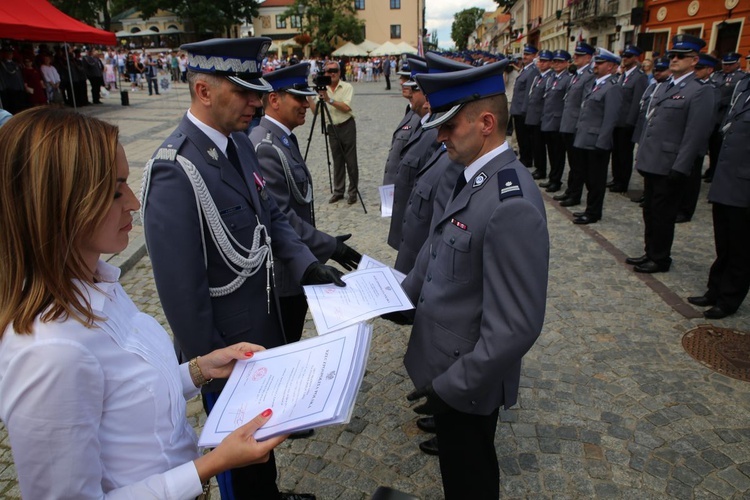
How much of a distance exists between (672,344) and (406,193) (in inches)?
101

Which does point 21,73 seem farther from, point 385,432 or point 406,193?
point 385,432

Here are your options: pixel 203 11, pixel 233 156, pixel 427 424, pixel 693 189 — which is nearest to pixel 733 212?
pixel 693 189

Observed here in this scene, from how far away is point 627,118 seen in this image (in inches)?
346

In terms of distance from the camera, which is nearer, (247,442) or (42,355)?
(42,355)

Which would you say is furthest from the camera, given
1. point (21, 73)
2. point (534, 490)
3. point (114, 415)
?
point (21, 73)

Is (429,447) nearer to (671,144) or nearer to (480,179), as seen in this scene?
(480,179)

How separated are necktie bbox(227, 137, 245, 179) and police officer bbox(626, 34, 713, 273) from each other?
482 cm

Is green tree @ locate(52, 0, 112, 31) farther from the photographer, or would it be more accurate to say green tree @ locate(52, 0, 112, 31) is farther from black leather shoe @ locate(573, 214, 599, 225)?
black leather shoe @ locate(573, 214, 599, 225)

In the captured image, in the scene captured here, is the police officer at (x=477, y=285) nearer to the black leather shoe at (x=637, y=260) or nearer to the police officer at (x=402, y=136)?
the police officer at (x=402, y=136)

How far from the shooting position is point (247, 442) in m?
1.25

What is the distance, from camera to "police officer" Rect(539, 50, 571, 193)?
9055mm

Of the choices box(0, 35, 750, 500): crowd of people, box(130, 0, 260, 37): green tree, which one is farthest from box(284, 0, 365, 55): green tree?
box(0, 35, 750, 500): crowd of people

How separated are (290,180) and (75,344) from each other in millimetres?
2474

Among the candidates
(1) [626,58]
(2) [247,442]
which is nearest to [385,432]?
(2) [247,442]
